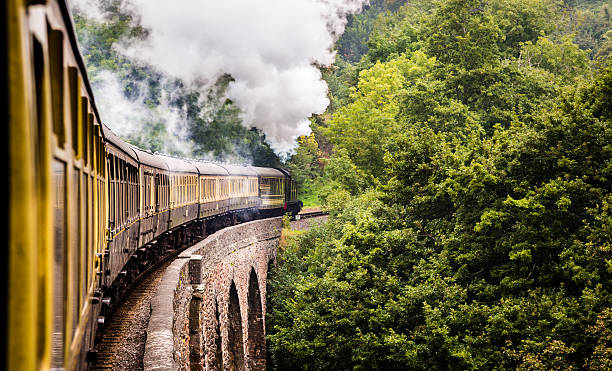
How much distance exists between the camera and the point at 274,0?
2741 centimetres

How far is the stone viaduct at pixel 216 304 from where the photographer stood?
811 centimetres

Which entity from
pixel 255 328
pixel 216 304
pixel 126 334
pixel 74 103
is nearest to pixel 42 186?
pixel 74 103

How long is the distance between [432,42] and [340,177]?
315 inches

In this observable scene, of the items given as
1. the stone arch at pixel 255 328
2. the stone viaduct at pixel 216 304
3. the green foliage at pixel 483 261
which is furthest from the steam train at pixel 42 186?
the stone arch at pixel 255 328

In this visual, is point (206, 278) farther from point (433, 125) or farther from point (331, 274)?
point (433, 125)

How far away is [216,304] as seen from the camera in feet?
53.4

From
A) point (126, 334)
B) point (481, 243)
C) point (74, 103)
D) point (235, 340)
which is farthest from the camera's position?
point (235, 340)

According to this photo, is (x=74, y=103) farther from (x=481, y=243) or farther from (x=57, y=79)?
(x=481, y=243)

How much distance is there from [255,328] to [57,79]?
951 inches

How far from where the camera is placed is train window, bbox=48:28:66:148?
2.20m

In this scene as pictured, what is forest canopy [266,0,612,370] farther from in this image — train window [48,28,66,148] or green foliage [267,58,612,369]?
train window [48,28,66,148]

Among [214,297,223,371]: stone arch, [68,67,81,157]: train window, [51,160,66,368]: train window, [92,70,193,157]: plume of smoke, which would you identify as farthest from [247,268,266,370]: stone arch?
[51,160,66,368]: train window

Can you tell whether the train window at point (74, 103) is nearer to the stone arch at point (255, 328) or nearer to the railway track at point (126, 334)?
the railway track at point (126, 334)

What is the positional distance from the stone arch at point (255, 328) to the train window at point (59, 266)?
21.9 metres
